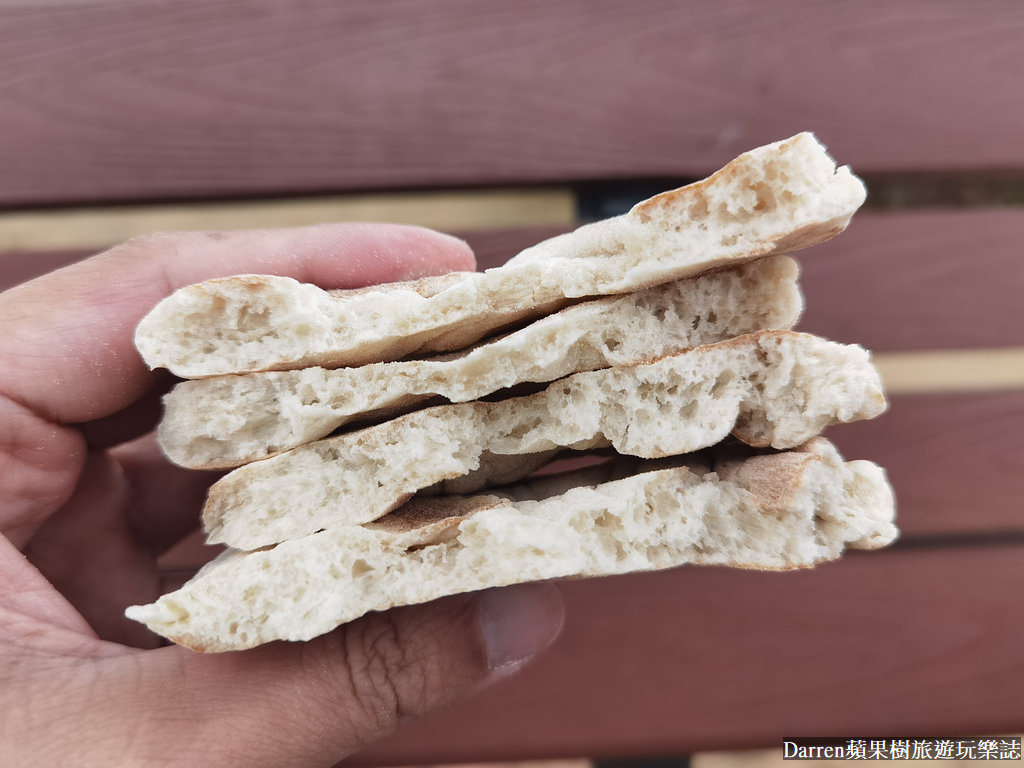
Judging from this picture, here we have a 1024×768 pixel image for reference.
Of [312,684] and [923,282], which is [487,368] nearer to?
[312,684]

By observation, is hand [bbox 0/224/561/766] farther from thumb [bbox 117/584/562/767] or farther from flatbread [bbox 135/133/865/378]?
flatbread [bbox 135/133/865/378]

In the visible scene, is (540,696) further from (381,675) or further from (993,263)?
(993,263)

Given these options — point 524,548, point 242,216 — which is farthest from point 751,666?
point 242,216

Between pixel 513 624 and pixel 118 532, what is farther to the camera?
pixel 118 532

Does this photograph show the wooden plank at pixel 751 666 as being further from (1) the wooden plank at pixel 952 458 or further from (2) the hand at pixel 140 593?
(2) the hand at pixel 140 593

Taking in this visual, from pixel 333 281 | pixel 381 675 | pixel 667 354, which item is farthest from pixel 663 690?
pixel 333 281

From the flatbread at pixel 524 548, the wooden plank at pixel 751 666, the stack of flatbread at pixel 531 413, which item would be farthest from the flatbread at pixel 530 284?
the wooden plank at pixel 751 666
